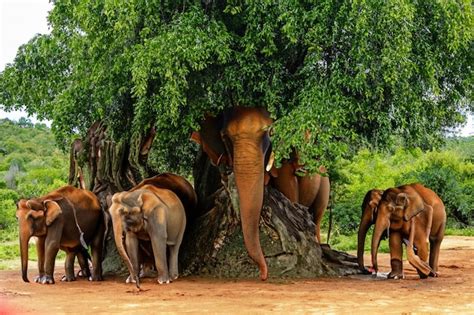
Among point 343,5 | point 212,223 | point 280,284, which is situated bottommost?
point 280,284

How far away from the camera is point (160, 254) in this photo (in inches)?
421

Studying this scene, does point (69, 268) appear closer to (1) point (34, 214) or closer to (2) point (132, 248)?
(1) point (34, 214)

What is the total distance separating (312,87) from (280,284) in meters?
2.64

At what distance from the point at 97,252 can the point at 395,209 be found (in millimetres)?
4410

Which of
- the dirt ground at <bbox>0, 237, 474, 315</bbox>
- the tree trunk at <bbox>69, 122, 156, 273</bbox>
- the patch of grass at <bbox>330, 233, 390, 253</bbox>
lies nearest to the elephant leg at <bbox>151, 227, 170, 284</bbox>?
the dirt ground at <bbox>0, 237, 474, 315</bbox>

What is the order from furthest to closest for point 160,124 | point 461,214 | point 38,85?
point 461,214 → point 38,85 → point 160,124

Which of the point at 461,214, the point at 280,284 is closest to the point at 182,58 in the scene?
the point at 280,284

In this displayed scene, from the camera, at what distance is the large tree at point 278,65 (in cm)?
973

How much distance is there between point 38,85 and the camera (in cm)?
1291

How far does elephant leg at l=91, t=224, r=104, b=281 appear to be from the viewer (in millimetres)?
11680

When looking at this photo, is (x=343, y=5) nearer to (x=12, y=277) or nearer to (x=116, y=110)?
(x=116, y=110)

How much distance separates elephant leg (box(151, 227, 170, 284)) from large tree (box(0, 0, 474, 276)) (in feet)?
4.46

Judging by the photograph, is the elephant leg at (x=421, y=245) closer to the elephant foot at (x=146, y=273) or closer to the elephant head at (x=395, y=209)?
the elephant head at (x=395, y=209)

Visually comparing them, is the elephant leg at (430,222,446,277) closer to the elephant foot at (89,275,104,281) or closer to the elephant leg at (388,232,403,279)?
the elephant leg at (388,232,403,279)
